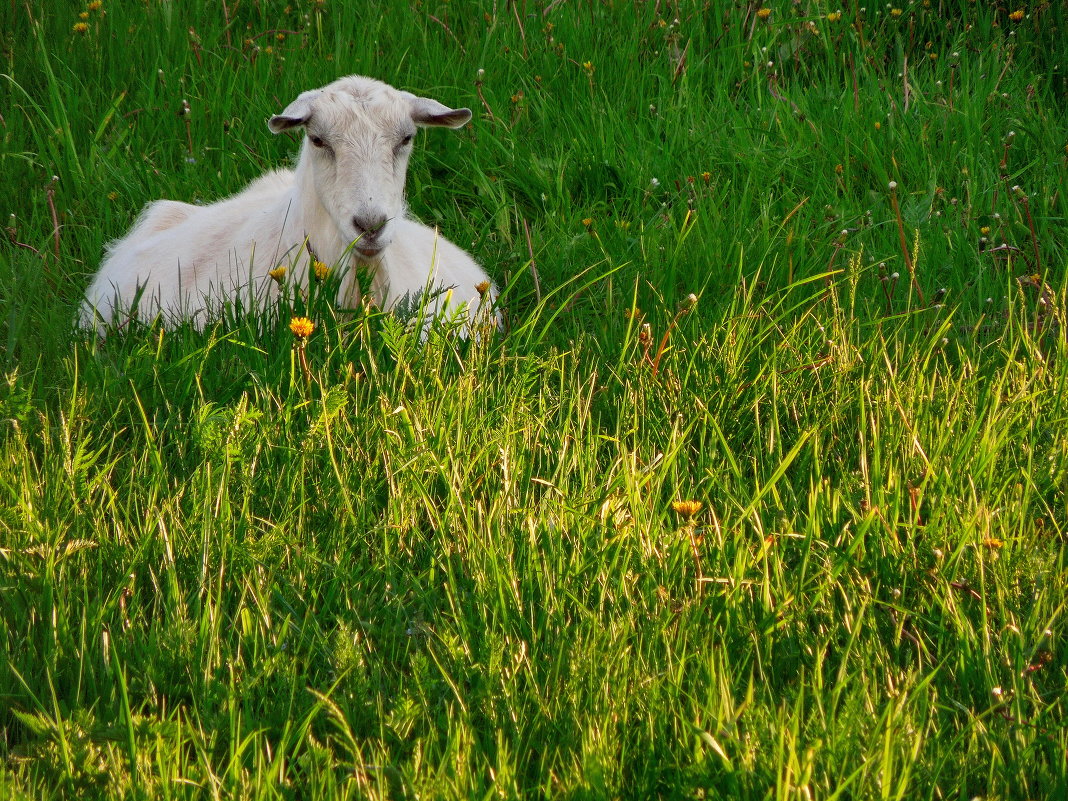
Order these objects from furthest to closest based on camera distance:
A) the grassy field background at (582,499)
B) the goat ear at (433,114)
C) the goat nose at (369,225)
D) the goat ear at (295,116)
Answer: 1. the goat ear at (433,114)
2. the goat ear at (295,116)
3. the goat nose at (369,225)
4. the grassy field background at (582,499)

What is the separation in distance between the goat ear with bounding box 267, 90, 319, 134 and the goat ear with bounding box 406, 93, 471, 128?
361 millimetres

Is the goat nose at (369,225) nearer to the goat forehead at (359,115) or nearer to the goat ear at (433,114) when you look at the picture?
the goat forehead at (359,115)

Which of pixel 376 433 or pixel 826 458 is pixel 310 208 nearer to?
pixel 376 433

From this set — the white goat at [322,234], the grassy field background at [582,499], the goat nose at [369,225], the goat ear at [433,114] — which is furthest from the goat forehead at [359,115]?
the grassy field background at [582,499]

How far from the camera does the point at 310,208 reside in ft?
13.4

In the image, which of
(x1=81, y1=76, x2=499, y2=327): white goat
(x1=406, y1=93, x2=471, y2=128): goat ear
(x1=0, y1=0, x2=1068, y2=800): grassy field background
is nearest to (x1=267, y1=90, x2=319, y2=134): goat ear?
(x1=81, y1=76, x2=499, y2=327): white goat

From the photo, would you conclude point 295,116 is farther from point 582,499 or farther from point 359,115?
point 582,499

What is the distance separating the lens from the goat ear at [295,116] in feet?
12.7

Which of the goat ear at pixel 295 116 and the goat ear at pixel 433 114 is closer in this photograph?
the goat ear at pixel 295 116

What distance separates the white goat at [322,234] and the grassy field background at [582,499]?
0.85ft

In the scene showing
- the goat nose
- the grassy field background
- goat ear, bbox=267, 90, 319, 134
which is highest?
goat ear, bbox=267, 90, 319, 134

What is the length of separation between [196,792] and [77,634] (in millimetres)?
548

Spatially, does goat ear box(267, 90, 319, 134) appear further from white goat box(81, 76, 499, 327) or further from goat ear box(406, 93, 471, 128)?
goat ear box(406, 93, 471, 128)

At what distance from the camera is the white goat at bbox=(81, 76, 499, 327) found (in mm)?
3789
